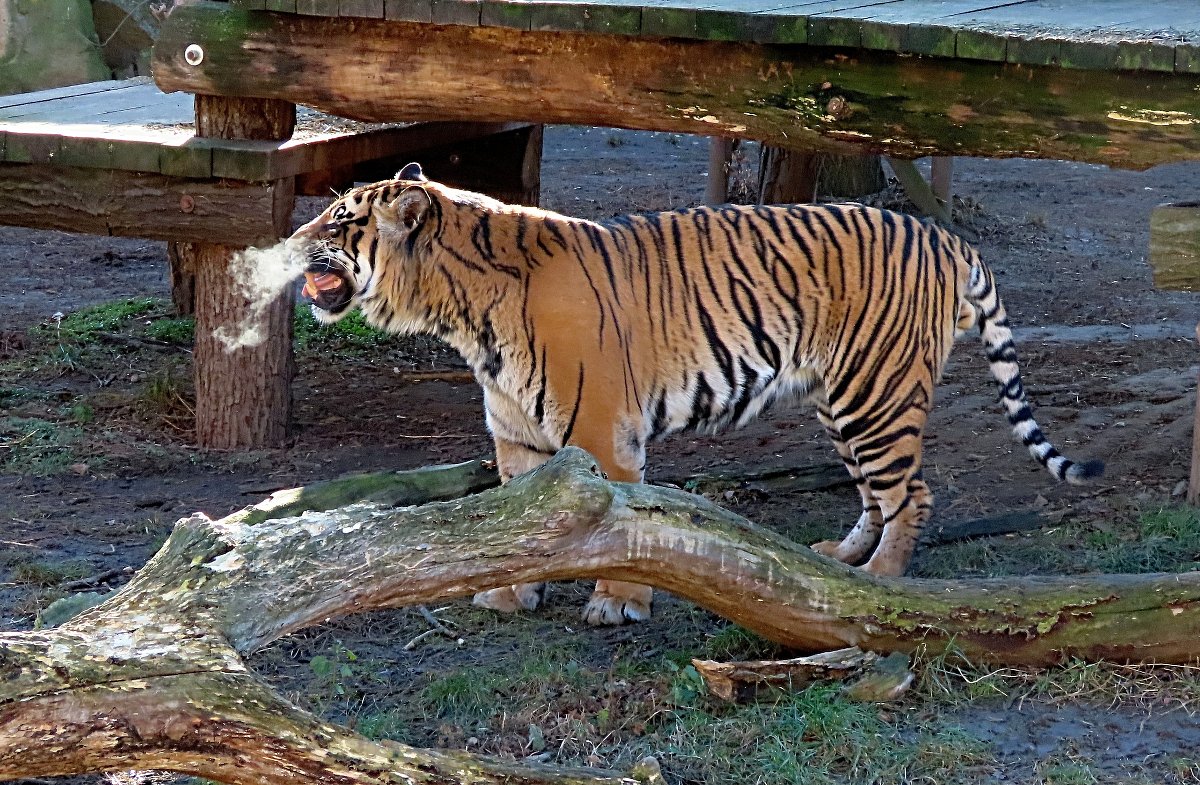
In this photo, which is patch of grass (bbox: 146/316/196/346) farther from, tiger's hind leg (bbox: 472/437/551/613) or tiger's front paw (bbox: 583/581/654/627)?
tiger's front paw (bbox: 583/581/654/627)

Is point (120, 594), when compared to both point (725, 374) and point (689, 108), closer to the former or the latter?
point (725, 374)

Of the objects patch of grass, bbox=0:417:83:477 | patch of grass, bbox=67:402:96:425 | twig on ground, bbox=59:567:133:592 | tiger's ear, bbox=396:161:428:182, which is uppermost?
tiger's ear, bbox=396:161:428:182

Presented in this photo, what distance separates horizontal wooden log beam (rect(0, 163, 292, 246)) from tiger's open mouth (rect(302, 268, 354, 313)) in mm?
1010

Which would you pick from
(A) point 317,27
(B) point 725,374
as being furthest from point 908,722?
(A) point 317,27

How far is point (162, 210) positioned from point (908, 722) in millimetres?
3732

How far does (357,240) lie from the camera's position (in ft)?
14.8

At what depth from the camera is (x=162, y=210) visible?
556 centimetres

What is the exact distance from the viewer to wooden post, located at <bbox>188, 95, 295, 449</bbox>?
5.79 metres

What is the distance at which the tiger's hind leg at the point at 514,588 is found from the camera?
14.8 ft

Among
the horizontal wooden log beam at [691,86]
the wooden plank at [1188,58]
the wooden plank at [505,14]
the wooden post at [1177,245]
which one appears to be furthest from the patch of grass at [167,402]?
the wooden plank at [1188,58]

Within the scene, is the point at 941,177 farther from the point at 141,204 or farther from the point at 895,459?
the point at 141,204

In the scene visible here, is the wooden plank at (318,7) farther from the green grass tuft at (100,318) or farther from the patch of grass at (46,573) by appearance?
the green grass tuft at (100,318)

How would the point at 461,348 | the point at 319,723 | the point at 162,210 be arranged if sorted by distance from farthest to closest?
the point at 162,210 < the point at 461,348 < the point at 319,723

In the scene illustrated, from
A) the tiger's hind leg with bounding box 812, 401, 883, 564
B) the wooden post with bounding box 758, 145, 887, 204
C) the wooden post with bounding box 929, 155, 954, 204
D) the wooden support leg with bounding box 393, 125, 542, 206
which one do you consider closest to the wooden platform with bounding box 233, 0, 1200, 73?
the tiger's hind leg with bounding box 812, 401, 883, 564
